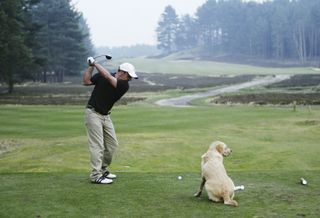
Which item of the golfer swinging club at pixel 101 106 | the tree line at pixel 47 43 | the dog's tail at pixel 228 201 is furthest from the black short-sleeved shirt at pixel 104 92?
the tree line at pixel 47 43

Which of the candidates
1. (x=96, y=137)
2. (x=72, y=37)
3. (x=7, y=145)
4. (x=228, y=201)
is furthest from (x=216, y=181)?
(x=72, y=37)

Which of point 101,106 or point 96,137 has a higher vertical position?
point 101,106

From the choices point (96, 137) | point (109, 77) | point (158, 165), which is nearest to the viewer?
point (109, 77)

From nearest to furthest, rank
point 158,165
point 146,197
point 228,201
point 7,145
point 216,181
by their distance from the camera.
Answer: point 228,201
point 216,181
point 146,197
point 158,165
point 7,145

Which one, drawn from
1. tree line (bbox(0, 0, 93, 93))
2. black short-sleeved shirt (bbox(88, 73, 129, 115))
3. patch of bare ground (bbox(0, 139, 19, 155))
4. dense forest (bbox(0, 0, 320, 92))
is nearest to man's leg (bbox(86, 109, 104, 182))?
black short-sleeved shirt (bbox(88, 73, 129, 115))

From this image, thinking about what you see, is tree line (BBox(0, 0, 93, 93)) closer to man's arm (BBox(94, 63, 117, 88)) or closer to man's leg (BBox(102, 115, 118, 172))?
man's leg (BBox(102, 115, 118, 172))

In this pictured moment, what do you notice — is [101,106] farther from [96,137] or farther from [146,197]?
[146,197]

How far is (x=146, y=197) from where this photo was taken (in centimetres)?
862

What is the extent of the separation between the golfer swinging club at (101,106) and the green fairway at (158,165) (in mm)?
452

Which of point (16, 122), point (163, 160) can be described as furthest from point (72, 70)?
point (163, 160)

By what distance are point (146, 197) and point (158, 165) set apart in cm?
857

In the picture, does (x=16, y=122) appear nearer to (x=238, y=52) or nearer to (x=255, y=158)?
(x=255, y=158)

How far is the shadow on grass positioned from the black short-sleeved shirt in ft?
4.98

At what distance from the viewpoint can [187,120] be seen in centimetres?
3142
